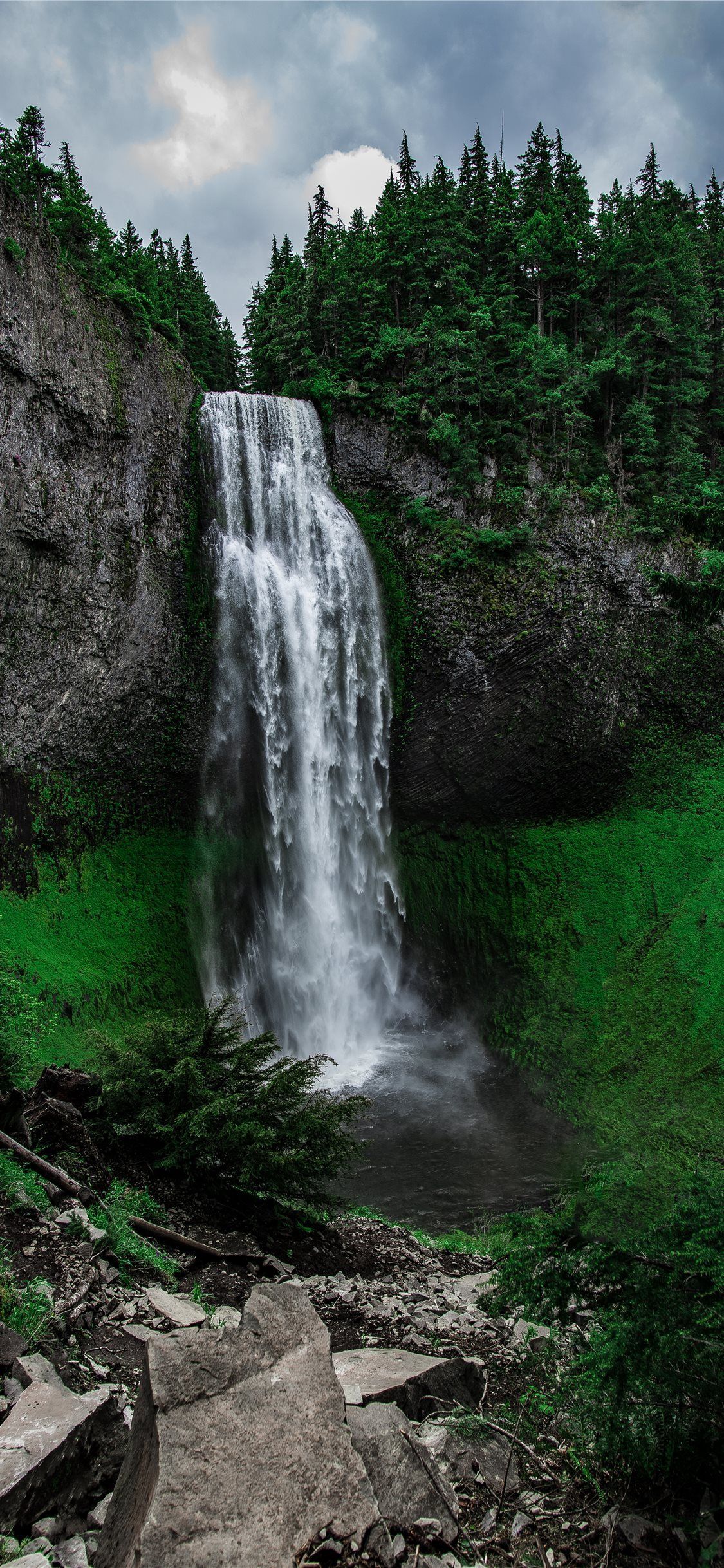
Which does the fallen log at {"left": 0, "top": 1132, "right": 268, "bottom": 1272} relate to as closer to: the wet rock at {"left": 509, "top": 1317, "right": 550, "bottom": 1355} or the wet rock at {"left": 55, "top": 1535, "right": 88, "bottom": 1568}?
the wet rock at {"left": 509, "top": 1317, "right": 550, "bottom": 1355}

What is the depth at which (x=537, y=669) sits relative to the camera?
19172mm

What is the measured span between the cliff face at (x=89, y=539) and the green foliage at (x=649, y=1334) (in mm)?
13730

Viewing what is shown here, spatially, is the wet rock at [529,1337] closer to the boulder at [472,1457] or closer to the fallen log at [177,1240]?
the boulder at [472,1457]

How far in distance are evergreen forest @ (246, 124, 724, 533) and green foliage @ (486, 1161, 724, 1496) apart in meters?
19.0

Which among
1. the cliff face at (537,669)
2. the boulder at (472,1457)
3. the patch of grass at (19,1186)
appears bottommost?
the boulder at (472,1457)

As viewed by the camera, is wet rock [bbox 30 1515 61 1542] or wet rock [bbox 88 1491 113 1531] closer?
wet rock [bbox 30 1515 61 1542]

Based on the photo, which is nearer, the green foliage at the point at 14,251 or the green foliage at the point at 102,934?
the green foliage at the point at 102,934

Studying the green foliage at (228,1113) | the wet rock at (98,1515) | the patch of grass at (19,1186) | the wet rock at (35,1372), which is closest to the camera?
the wet rock at (98,1515)

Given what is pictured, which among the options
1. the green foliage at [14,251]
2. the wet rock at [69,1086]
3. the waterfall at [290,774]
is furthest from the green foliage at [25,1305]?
the green foliage at [14,251]

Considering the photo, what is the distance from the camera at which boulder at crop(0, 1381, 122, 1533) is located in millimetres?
2613

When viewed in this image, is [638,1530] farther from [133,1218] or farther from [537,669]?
[537,669]

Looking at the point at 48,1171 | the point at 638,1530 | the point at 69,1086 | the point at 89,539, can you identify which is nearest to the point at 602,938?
the point at 69,1086

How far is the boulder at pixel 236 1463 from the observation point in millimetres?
2219

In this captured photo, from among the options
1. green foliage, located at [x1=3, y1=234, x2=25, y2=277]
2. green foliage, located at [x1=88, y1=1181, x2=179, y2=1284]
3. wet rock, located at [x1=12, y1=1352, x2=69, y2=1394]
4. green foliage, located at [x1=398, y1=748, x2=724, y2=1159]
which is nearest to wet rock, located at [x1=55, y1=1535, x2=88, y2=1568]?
wet rock, located at [x1=12, y1=1352, x2=69, y2=1394]
